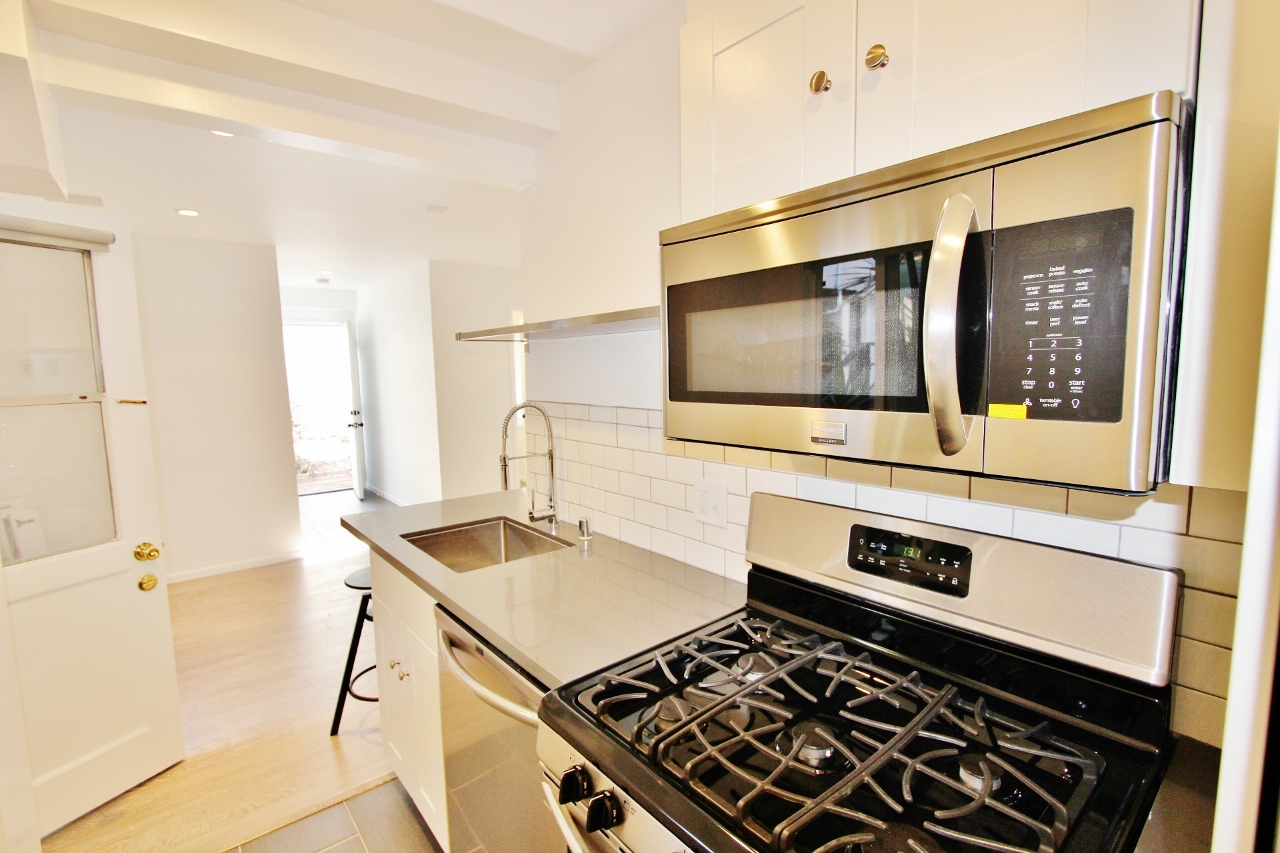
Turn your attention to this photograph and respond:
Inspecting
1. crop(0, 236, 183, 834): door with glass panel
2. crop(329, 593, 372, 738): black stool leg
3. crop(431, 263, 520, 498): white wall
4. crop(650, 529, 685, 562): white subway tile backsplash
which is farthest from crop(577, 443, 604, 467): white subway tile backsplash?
crop(431, 263, 520, 498): white wall

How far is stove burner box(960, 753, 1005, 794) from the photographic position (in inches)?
27.5

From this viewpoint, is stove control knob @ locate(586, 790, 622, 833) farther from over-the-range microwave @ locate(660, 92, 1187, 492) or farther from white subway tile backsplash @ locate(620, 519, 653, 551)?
white subway tile backsplash @ locate(620, 519, 653, 551)

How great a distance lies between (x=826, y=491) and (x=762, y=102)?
2.46ft

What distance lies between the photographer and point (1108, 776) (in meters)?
0.72

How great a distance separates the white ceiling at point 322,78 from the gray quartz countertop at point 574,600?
1292 mm

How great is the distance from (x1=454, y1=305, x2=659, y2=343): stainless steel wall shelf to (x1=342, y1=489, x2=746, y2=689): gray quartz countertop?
26.0 inches

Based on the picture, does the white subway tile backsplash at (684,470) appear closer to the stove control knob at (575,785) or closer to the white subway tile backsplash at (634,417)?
the white subway tile backsplash at (634,417)

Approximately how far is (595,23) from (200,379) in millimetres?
4066

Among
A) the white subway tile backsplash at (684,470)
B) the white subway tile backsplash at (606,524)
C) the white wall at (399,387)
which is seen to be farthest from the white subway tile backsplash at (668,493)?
the white wall at (399,387)

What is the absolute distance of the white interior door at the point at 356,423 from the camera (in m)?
6.51

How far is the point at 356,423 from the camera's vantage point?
21.7 feet

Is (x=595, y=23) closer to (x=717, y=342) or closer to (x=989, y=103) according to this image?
(x=717, y=342)

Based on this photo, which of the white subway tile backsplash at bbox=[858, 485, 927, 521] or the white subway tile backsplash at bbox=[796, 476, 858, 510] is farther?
the white subway tile backsplash at bbox=[796, 476, 858, 510]

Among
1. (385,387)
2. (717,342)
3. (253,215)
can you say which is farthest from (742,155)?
(385,387)
